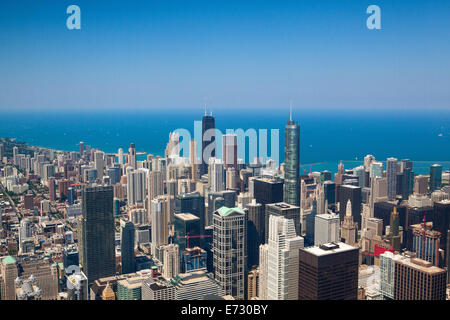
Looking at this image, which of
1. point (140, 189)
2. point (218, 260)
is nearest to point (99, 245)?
point (218, 260)

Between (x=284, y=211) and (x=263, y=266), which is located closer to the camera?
(x=263, y=266)

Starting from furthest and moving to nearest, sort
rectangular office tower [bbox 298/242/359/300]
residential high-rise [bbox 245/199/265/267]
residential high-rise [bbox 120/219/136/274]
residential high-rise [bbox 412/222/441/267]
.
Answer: residential high-rise [bbox 120/219/136/274]
residential high-rise [bbox 412/222/441/267]
residential high-rise [bbox 245/199/265/267]
rectangular office tower [bbox 298/242/359/300]

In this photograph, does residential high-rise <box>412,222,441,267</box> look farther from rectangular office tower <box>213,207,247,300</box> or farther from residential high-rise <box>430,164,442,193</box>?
rectangular office tower <box>213,207,247,300</box>

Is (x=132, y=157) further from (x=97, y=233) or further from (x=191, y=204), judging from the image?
(x=97, y=233)

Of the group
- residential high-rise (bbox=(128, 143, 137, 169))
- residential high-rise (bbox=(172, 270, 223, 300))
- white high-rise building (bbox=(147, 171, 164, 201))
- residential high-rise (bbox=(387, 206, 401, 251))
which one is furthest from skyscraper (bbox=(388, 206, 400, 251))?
residential high-rise (bbox=(128, 143, 137, 169))

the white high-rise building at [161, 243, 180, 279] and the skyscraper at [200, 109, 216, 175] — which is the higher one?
the skyscraper at [200, 109, 216, 175]

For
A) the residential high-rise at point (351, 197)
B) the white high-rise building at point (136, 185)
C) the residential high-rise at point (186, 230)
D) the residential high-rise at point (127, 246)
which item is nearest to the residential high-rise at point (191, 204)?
the residential high-rise at point (186, 230)

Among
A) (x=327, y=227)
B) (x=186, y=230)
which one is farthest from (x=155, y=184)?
(x=327, y=227)
